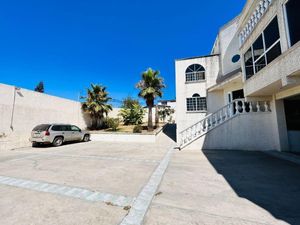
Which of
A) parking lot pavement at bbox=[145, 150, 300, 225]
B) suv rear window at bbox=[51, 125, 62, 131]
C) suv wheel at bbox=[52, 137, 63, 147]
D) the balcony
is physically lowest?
parking lot pavement at bbox=[145, 150, 300, 225]

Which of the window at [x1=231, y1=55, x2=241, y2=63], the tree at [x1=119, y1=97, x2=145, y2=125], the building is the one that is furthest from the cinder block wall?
the window at [x1=231, y1=55, x2=241, y2=63]

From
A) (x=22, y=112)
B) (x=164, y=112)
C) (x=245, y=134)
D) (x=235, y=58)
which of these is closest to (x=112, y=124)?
(x=22, y=112)

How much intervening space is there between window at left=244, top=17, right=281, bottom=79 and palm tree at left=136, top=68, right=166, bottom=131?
384 inches

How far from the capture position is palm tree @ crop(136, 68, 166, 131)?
53.7 ft

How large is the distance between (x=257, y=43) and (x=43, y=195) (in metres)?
9.39

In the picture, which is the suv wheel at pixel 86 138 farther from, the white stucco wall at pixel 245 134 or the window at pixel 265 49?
the window at pixel 265 49

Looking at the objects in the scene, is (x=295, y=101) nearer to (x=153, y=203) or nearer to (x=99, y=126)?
(x=153, y=203)

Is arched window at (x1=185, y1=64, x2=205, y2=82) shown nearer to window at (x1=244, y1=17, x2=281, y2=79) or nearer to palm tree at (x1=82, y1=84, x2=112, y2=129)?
window at (x1=244, y1=17, x2=281, y2=79)

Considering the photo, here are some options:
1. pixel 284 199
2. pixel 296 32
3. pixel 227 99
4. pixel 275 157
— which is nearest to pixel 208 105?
pixel 227 99

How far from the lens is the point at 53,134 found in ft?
38.0

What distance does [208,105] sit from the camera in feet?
42.8

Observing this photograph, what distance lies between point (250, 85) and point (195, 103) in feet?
19.8

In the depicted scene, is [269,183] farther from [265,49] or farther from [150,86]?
[150,86]

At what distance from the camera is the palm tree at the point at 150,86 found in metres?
16.4
